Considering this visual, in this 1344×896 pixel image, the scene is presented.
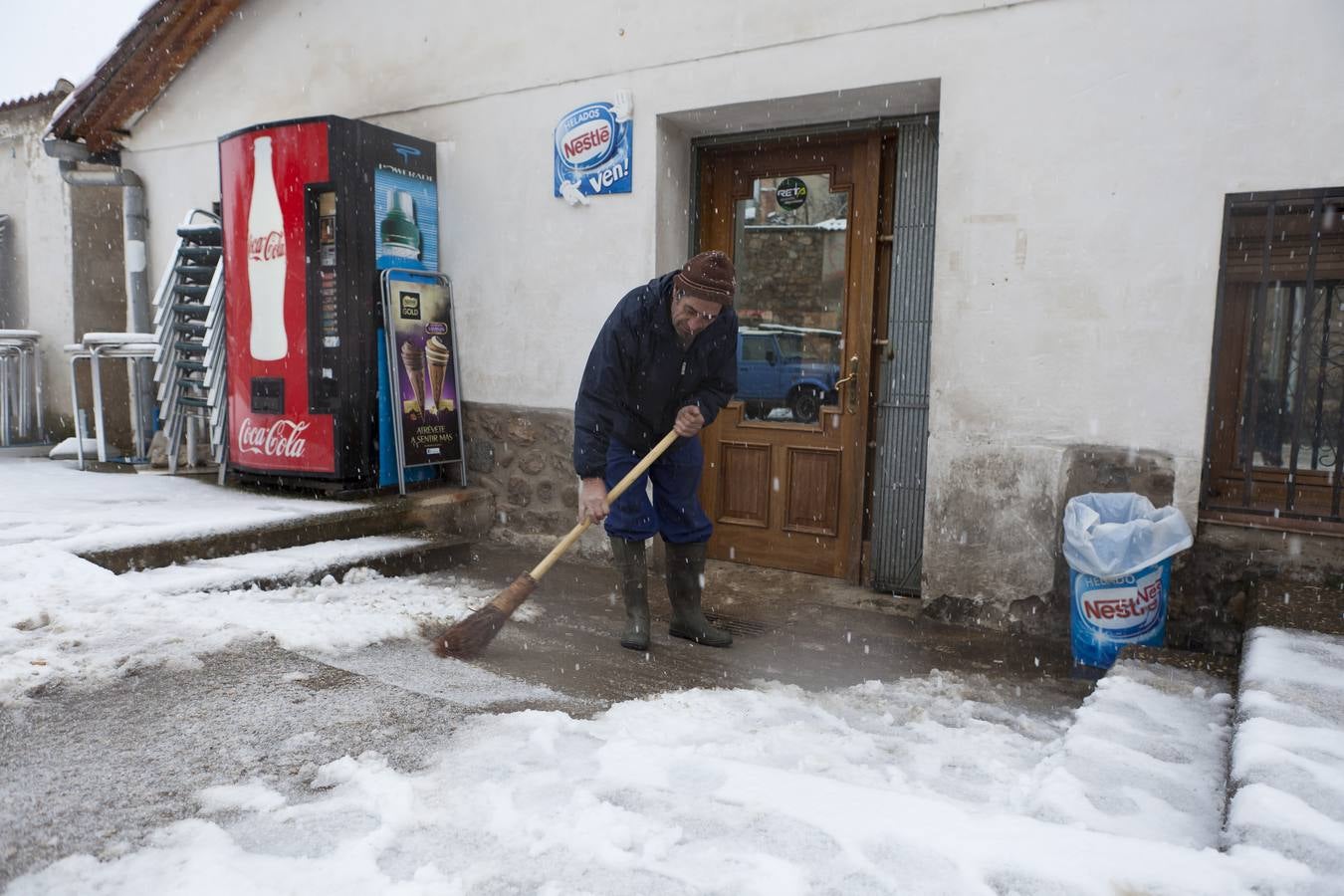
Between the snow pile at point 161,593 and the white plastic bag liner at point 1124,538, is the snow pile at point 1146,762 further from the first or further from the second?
the snow pile at point 161,593

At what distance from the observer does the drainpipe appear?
8.38 m

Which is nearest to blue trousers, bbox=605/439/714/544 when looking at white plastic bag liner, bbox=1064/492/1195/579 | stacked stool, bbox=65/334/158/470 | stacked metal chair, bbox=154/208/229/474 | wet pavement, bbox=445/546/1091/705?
wet pavement, bbox=445/546/1091/705

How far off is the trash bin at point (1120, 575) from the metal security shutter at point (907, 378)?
1.21 meters

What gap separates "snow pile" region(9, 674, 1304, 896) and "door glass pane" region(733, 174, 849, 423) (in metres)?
3.23

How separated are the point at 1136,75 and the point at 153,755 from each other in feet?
16.0

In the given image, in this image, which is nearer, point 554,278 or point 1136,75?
point 1136,75

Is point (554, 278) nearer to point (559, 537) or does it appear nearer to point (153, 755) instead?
point (559, 537)

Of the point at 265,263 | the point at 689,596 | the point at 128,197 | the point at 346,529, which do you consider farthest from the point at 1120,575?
the point at 128,197

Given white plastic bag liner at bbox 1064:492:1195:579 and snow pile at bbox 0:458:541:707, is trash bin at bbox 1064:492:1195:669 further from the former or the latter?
snow pile at bbox 0:458:541:707

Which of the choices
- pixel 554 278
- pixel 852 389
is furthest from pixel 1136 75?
pixel 554 278

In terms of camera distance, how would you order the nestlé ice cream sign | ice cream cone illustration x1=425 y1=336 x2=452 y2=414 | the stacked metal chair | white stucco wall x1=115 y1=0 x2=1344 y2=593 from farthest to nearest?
1. the stacked metal chair
2. ice cream cone illustration x1=425 y1=336 x2=452 y2=414
3. the nestlé ice cream sign
4. white stucco wall x1=115 y1=0 x2=1344 y2=593

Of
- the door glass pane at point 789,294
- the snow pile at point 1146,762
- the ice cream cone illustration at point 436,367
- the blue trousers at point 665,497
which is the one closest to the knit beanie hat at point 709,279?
the blue trousers at point 665,497

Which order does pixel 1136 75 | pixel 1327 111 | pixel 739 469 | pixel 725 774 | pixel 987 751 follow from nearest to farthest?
pixel 725 774 < pixel 987 751 < pixel 1327 111 < pixel 1136 75 < pixel 739 469

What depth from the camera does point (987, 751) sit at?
3045 millimetres
